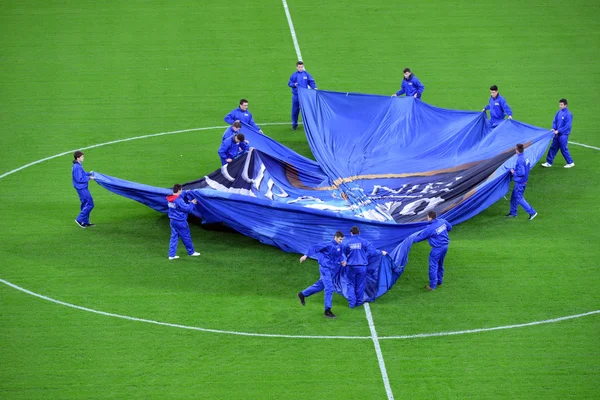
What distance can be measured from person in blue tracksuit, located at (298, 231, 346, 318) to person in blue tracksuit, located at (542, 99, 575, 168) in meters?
8.71

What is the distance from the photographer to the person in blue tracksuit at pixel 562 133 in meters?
24.3

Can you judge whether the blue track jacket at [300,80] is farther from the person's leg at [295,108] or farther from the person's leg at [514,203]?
the person's leg at [514,203]

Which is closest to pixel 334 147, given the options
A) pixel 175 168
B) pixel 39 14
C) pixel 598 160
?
pixel 175 168

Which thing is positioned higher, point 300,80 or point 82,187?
point 300,80

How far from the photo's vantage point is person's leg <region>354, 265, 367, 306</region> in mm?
18094

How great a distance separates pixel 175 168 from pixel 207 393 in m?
10.3

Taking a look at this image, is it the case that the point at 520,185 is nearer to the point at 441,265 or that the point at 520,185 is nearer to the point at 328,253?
the point at 441,265

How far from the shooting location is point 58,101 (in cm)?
2947

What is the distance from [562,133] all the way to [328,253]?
9274mm

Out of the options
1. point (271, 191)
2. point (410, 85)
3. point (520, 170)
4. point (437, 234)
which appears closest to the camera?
point (437, 234)

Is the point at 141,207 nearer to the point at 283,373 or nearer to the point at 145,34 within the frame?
the point at 283,373

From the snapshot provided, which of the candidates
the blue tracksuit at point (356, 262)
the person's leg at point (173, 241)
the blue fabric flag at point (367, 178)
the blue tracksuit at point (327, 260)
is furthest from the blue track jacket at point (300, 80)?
the blue tracksuit at point (327, 260)

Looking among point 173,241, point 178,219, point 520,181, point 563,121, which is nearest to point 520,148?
point 520,181

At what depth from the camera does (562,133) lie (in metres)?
24.4
